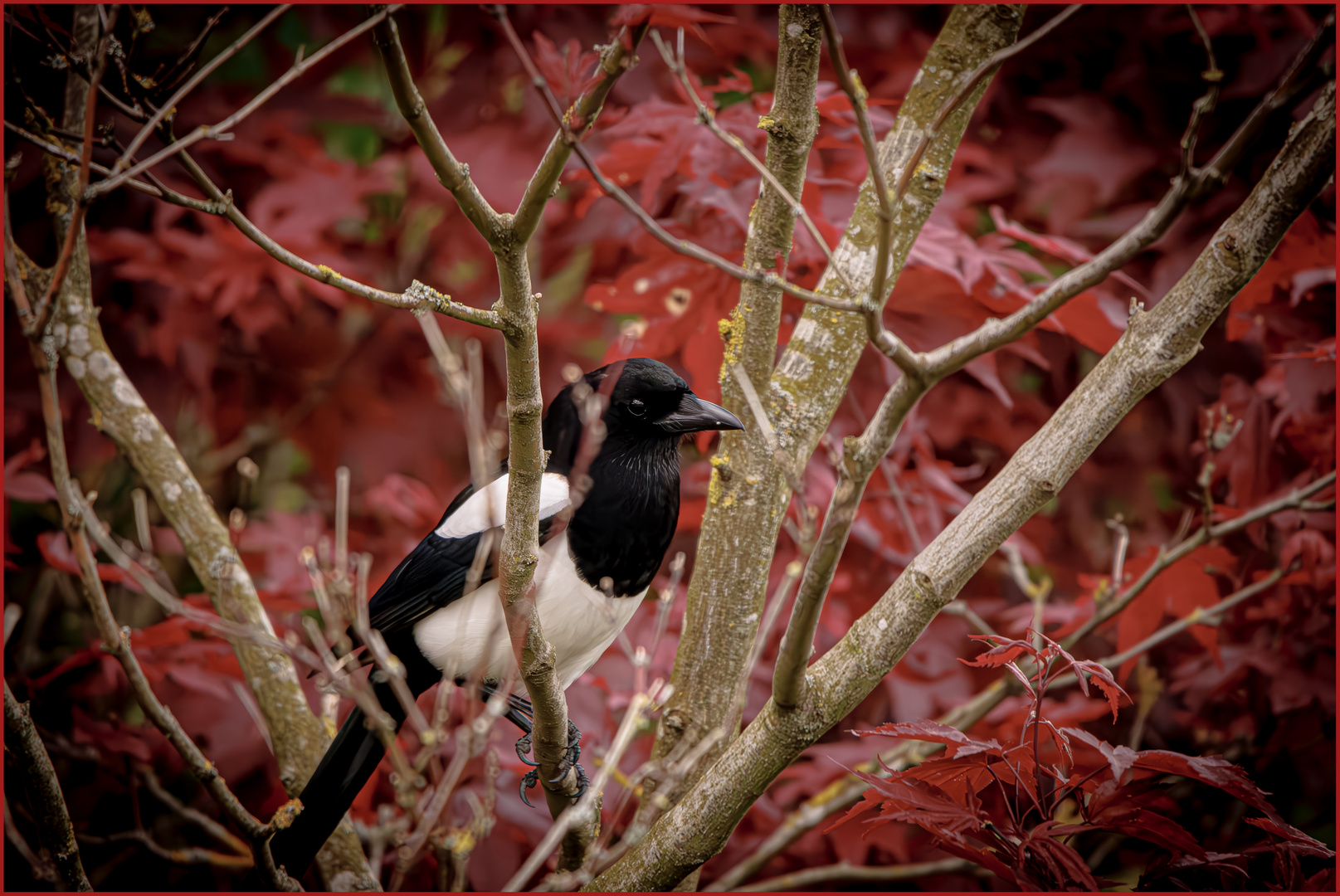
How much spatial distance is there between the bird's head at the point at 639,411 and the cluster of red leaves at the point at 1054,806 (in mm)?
632

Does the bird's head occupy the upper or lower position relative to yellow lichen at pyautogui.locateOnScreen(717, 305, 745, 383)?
lower

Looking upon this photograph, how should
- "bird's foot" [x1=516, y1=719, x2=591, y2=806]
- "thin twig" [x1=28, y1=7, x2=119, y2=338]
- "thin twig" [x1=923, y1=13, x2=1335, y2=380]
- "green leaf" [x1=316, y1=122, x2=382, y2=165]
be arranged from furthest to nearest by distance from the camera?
"green leaf" [x1=316, y1=122, x2=382, y2=165] → "bird's foot" [x1=516, y1=719, x2=591, y2=806] → "thin twig" [x1=28, y1=7, x2=119, y2=338] → "thin twig" [x1=923, y1=13, x2=1335, y2=380]

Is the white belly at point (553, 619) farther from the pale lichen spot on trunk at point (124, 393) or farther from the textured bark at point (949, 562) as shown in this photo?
the pale lichen spot on trunk at point (124, 393)

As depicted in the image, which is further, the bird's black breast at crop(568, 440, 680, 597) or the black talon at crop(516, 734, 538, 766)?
the black talon at crop(516, 734, 538, 766)

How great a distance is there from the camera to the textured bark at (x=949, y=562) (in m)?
1.13

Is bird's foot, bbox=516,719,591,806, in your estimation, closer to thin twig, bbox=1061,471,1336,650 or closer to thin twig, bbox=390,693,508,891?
thin twig, bbox=390,693,508,891

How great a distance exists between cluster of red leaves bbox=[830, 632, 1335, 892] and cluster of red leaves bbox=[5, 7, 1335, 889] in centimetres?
66

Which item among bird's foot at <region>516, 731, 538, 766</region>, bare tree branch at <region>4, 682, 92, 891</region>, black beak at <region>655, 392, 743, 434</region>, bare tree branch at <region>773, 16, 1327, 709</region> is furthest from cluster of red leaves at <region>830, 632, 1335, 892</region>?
bare tree branch at <region>4, 682, 92, 891</region>

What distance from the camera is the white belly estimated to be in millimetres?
1563

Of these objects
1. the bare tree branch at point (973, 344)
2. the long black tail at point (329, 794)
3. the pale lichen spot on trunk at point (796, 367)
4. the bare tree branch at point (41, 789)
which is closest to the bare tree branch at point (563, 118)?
the bare tree branch at point (973, 344)

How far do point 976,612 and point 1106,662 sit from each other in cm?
43

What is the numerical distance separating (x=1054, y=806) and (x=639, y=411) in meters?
0.94

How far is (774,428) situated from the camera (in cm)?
151

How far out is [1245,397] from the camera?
197 cm
